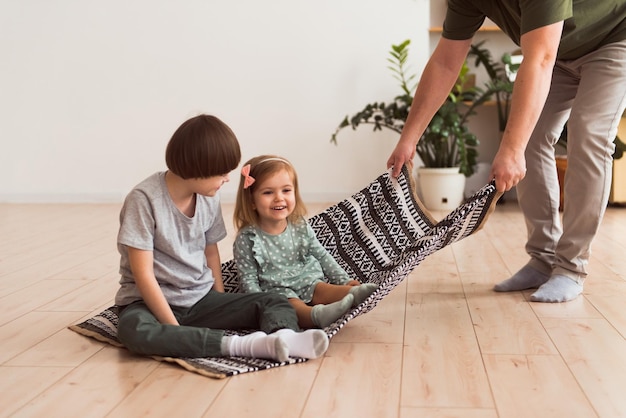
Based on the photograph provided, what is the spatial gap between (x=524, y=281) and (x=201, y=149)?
119 cm

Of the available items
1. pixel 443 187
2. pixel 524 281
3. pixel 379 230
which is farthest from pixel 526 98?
pixel 443 187

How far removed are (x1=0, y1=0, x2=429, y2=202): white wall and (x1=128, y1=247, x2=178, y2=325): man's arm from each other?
3.34 metres

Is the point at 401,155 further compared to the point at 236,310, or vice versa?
the point at 401,155

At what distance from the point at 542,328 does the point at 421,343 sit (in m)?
0.35

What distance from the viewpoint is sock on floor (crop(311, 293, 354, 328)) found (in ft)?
6.69

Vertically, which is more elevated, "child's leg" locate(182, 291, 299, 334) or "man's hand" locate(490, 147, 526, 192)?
"man's hand" locate(490, 147, 526, 192)

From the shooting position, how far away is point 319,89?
5.19m

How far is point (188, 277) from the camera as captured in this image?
2.07m

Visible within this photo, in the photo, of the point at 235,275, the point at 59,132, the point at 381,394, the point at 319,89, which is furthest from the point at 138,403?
the point at 59,132

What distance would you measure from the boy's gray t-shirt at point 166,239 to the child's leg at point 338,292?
298 mm

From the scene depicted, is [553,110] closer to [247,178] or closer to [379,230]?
[379,230]

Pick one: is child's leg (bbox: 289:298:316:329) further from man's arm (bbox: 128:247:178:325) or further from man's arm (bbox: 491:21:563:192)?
man's arm (bbox: 491:21:563:192)

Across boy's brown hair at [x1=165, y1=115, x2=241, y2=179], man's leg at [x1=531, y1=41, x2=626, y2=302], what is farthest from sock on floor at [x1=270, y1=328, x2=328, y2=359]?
man's leg at [x1=531, y1=41, x2=626, y2=302]

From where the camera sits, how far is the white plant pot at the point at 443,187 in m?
4.81
